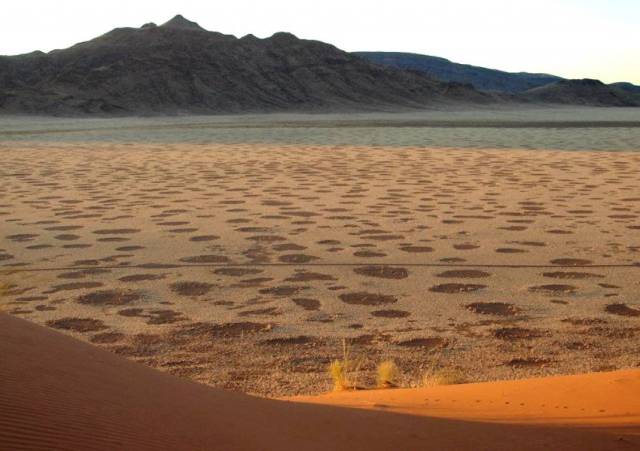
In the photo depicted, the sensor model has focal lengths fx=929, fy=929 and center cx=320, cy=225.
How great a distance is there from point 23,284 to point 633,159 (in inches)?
625

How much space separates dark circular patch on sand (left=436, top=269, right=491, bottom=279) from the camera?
792 cm

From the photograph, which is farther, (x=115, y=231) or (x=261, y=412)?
(x=115, y=231)

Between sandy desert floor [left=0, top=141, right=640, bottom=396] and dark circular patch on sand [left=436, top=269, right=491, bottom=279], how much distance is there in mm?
42

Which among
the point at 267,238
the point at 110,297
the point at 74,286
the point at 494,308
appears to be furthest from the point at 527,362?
the point at 267,238

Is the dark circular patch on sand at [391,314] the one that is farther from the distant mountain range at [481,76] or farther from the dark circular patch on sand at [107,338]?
the distant mountain range at [481,76]

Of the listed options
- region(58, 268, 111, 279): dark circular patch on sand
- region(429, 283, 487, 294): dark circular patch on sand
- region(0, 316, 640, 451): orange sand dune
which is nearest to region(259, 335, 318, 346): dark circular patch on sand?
region(0, 316, 640, 451): orange sand dune

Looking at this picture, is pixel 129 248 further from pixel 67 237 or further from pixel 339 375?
pixel 339 375

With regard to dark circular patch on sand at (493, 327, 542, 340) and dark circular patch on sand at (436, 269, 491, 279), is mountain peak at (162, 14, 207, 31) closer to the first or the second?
dark circular patch on sand at (436, 269, 491, 279)

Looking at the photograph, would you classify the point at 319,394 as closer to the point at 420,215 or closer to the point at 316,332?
the point at 316,332

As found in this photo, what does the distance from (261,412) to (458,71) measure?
520 feet

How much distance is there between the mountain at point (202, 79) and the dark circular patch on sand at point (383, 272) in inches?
2410

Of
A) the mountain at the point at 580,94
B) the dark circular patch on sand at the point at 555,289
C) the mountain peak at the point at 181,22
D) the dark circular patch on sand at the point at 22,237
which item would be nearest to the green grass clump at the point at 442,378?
the dark circular patch on sand at the point at 555,289

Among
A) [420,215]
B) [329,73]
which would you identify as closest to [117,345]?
[420,215]

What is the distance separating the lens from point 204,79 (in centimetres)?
7600
